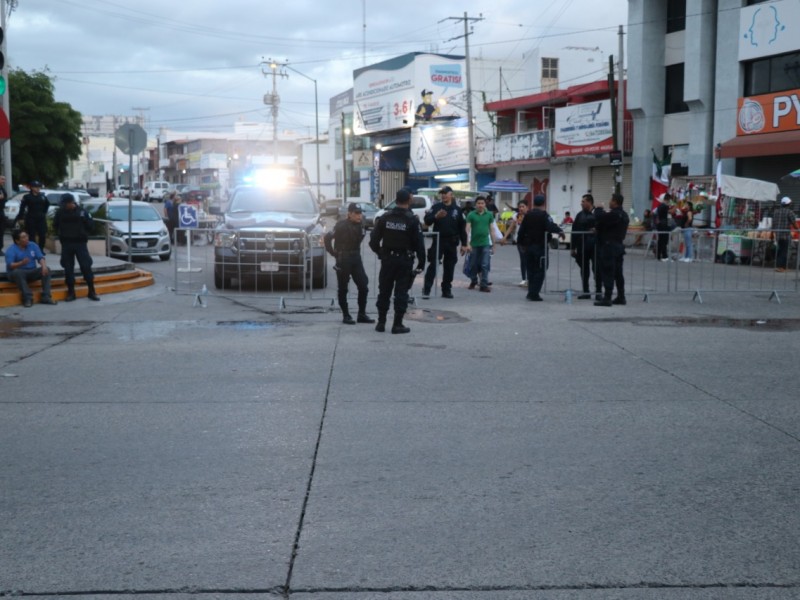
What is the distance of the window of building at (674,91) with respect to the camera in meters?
35.3

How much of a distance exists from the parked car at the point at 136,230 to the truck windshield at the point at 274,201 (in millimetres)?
5818

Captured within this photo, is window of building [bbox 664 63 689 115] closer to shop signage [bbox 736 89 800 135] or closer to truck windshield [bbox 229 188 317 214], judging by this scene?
shop signage [bbox 736 89 800 135]

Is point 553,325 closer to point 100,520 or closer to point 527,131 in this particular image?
point 100,520

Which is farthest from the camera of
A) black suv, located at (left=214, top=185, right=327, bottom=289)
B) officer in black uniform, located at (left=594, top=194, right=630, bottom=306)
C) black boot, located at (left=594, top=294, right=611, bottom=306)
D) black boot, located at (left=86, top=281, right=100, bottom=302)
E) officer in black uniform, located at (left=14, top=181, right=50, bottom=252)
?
officer in black uniform, located at (left=14, top=181, right=50, bottom=252)

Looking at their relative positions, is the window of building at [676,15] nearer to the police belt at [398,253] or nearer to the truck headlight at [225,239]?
the truck headlight at [225,239]

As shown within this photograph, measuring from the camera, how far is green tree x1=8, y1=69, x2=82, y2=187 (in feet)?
136

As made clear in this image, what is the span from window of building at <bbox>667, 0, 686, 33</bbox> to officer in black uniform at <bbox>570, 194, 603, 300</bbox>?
21.2 m

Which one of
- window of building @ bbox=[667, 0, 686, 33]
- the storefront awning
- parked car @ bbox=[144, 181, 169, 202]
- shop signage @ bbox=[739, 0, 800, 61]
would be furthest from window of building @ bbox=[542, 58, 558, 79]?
parked car @ bbox=[144, 181, 169, 202]

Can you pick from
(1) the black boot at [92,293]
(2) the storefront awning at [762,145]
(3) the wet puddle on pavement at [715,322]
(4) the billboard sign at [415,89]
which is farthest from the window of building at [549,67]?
(1) the black boot at [92,293]

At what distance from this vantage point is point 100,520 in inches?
201

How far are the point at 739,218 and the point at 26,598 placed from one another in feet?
86.3

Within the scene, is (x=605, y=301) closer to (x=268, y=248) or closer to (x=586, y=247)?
(x=586, y=247)

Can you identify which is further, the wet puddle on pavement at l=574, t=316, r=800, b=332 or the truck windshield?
the truck windshield

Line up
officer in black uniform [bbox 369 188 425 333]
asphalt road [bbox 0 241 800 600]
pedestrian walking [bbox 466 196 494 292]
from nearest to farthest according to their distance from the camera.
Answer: asphalt road [bbox 0 241 800 600]
officer in black uniform [bbox 369 188 425 333]
pedestrian walking [bbox 466 196 494 292]
